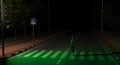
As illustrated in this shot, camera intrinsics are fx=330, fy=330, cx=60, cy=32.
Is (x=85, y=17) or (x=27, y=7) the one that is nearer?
(x=27, y=7)

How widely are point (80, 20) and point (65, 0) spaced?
13943mm

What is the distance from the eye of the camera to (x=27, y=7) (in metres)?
43.1

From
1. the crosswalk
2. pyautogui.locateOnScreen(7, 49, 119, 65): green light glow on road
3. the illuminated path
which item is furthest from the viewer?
the crosswalk

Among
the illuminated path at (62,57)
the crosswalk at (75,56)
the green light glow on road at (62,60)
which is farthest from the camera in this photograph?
the crosswalk at (75,56)

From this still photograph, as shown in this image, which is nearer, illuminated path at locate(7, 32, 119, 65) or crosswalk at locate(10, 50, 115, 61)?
illuminated path at locate(7, 32, 119, 65)

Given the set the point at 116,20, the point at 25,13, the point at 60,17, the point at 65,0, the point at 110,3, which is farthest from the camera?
the point at 65,0

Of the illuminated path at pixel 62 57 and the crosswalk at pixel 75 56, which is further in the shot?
the crosswalk at pixel 75 56

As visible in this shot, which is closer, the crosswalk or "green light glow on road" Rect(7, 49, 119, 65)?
"green light glow on road" Rect(7, 49, 119, 65)

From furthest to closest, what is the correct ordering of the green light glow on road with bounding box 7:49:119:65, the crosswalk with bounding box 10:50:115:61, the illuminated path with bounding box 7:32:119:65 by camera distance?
the crosswalk with bounding box 10:50:115:61 < the illuminated path with bounding box 7:32:119:65 < the green light glow on road with bounding box 7:49:119:65

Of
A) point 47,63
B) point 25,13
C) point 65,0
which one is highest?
point 65,0

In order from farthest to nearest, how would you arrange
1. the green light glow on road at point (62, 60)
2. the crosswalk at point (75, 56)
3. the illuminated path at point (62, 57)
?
the crosswalk at point (75, 56) → the illuminated path at point (62, 57) → the green light glow on road at point (62, 60)

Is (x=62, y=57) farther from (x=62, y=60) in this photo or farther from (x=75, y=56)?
(x=62, y=60)

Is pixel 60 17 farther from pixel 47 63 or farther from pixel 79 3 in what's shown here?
pixel 47 63

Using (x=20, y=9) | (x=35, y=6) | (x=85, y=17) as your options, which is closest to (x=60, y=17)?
(x=85, y=17)
